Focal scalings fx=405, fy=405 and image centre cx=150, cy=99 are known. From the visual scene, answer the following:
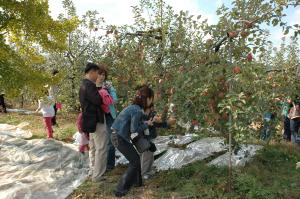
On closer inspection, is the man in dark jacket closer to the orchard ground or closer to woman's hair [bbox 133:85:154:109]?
the orchard ground

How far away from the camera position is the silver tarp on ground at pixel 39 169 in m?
6.25

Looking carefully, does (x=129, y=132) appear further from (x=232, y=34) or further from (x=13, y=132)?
(x=13, y=132)

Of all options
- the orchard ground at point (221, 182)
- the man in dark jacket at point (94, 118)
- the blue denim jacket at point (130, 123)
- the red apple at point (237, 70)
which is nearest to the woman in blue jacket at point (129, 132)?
the blue denim jacket at point (130, 123)

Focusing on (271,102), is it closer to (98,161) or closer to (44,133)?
(98,161)

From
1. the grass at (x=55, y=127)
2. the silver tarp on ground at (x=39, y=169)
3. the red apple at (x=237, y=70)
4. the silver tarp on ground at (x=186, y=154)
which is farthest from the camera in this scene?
the grass at (x=55, y=127)

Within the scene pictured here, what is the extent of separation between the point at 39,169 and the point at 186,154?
8.88 feet

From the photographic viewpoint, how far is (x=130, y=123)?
581 cm

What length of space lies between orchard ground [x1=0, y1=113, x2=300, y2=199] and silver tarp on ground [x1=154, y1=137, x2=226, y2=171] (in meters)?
0.28

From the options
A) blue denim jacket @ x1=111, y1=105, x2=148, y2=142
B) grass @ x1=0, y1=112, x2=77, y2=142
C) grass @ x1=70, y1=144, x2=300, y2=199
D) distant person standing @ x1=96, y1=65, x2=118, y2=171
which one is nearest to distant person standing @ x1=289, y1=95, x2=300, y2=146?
grass @ x1=70, y1=144, x2=300, y2=199

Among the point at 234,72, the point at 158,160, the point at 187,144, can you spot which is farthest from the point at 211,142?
the point at 234,72

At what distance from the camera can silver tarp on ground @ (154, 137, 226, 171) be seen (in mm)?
7032

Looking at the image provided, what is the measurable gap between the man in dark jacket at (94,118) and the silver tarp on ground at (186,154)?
1.07 metres

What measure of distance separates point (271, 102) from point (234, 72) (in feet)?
2.43

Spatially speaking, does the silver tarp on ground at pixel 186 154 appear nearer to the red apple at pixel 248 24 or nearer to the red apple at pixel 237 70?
the red apple at pixel 237 70
